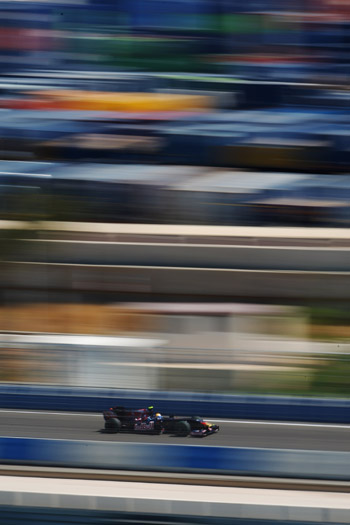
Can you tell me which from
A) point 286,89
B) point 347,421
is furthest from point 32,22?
point 347,421

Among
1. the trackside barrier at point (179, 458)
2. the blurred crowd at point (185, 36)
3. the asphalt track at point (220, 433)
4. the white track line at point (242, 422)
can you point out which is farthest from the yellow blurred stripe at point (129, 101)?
the trackside barrier at point (179, 458)

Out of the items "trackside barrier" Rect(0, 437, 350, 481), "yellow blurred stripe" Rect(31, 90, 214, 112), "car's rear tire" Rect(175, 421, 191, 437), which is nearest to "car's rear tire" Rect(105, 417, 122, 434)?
"trackside barrier" Rect(0, 437, 350, 481)

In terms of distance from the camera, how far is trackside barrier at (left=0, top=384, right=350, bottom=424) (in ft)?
17.2

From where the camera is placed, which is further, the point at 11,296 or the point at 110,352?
the point at 11,296

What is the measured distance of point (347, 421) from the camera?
524 centimetres

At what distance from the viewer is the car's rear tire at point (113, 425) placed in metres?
5.02

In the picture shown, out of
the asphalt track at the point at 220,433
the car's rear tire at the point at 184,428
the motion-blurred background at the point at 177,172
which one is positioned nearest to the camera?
the asphalt track at the point at 220,433

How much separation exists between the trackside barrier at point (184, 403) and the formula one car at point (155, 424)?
0.46 m

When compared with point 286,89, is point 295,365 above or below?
below

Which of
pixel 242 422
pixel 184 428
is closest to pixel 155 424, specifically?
pixel 184 428

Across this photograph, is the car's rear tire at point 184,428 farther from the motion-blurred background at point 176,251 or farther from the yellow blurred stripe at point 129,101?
the yellow blurred stripe at point 129,101

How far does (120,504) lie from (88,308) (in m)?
5.08

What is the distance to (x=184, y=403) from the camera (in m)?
5.53

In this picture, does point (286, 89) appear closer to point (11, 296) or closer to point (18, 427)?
point (11, 296)
